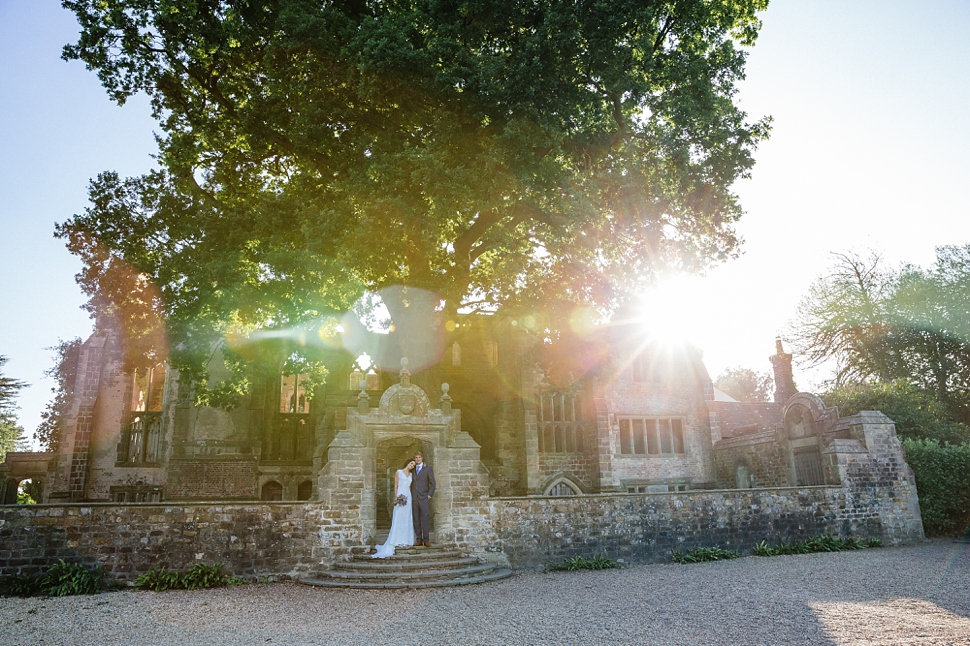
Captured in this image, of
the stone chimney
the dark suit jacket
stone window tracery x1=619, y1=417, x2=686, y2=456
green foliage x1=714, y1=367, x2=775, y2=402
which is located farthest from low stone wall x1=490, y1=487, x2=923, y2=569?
green foliage x1=714, y1=367, x2=775, y2=402

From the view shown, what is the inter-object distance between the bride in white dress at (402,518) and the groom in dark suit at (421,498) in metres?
0.11

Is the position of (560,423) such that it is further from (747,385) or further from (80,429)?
(747,385)

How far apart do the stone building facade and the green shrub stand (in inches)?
9.0

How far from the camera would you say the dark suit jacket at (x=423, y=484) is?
41.5 feet

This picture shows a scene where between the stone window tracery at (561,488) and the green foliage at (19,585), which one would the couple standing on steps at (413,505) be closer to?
the green foliage at (19,585)

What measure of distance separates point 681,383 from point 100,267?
21.3 m

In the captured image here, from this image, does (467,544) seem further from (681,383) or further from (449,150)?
(681,383)

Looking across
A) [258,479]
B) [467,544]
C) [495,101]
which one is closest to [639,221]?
[495,101]

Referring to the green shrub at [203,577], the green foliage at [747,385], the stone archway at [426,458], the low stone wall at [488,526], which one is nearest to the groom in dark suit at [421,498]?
the stone archway at [426,458]

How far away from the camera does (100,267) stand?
16.8 m

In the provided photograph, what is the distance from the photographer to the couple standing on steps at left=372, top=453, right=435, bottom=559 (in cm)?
1247

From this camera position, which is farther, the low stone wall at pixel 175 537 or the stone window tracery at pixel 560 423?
the stone window tracery at pixel 560 423

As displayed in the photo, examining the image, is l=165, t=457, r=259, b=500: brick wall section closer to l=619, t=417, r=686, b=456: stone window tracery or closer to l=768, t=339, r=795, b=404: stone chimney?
l=619, t=417, r=686, b=456: stone window tracery

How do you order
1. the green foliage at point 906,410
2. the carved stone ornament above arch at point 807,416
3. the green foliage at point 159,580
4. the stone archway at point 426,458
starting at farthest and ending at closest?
the green foliage at point 906,410 → the carved stone ornament above arch at point 807,416 → the stone archway at point 426,458 → the green foliage at point 159,580
